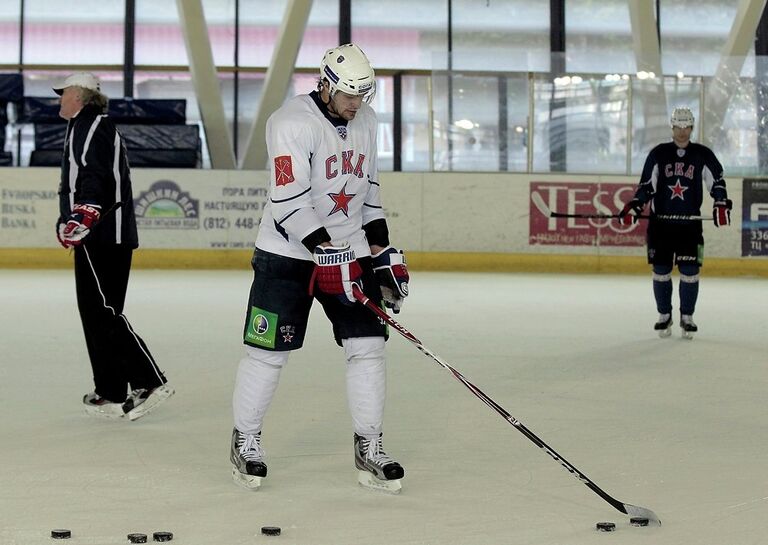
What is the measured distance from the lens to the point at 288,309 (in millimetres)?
3711

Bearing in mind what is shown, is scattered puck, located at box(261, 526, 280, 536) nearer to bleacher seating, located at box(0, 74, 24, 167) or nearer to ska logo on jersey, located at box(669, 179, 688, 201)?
ska logo on jersey, located at box(669, 179, 688, 201)

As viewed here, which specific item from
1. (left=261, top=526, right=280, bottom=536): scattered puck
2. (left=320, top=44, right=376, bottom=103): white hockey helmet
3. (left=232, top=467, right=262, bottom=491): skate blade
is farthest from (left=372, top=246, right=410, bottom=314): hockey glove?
(left=261, top=526, right=280, bottom=536): scattered puck

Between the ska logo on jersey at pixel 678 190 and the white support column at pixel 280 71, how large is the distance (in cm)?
743

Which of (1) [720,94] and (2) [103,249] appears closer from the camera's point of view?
(2) [103,249]

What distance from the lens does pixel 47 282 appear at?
11.4 metres

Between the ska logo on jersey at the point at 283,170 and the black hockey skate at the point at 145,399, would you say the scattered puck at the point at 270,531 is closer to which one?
the ska logo on jersey at the point at 283,170

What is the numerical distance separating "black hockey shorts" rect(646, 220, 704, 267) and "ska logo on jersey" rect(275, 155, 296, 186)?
470cm

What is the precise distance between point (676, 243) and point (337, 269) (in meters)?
4.74

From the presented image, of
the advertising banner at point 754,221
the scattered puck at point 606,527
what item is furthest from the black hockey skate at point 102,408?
the advertising banner at point 754,221

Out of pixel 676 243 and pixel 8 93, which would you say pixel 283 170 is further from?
pixel 8 93

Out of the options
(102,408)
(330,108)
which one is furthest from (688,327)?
(330,108)

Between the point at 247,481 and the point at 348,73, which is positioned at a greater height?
the point at 348,73

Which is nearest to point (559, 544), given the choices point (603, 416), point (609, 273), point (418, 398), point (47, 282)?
point (603, 416)

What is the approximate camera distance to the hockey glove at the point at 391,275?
373 cm
